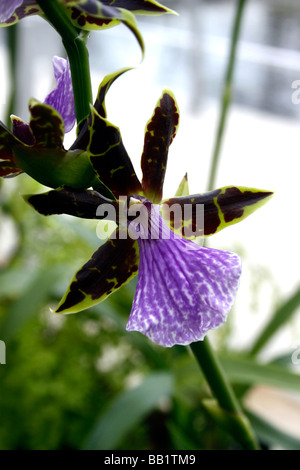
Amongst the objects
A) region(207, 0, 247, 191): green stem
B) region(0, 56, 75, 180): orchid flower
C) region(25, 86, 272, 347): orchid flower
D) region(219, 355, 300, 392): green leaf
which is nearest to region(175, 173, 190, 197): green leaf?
region(25, 86, 272, 347): orchid flower

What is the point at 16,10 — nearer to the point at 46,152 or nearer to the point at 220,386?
the point at 46,152

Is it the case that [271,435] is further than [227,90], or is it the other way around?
[227,90]

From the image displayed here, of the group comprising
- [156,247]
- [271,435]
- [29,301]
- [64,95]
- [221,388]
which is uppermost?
[64,95]

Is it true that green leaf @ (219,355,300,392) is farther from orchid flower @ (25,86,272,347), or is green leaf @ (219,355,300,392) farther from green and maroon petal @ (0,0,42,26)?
green and maroon petal @ (0,0,42,26)

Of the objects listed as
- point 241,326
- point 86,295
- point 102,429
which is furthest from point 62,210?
point 241,326

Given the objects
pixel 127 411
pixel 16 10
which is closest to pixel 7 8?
pixel 16 10

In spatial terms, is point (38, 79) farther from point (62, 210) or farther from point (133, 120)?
point (62, 210)

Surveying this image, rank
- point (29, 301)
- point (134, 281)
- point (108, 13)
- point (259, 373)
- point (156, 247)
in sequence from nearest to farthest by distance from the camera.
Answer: point (108, 13) < point (156, 247) < point (134, 281) < point (259, 373) < point (29, 301)
